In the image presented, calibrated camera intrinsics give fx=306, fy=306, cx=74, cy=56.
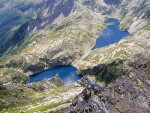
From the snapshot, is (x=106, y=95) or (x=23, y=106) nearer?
(x=106, y=95)

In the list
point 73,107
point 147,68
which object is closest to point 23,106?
point 73,107

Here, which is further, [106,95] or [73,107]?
[73,107]

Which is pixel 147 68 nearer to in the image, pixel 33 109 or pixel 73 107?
pixel 73 107

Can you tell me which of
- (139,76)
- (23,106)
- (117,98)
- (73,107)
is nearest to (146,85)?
(139,76)

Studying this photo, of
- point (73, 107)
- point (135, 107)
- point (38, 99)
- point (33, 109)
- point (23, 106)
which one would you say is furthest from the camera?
point (38, 99)

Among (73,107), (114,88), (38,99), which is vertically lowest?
(38,99)

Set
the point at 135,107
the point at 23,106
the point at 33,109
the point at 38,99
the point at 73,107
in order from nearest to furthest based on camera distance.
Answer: the point at 135,107 → the point at 73,107 → the point at 33,109 → the point at 23,106 → the point at 38,99

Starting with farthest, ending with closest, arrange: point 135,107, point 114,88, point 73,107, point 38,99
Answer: point 38,99 < point 73,107 < point 114,88 < point 135,107

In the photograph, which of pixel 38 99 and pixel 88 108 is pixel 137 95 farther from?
pixel 38 99

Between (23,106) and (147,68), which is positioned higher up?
(147,68)
